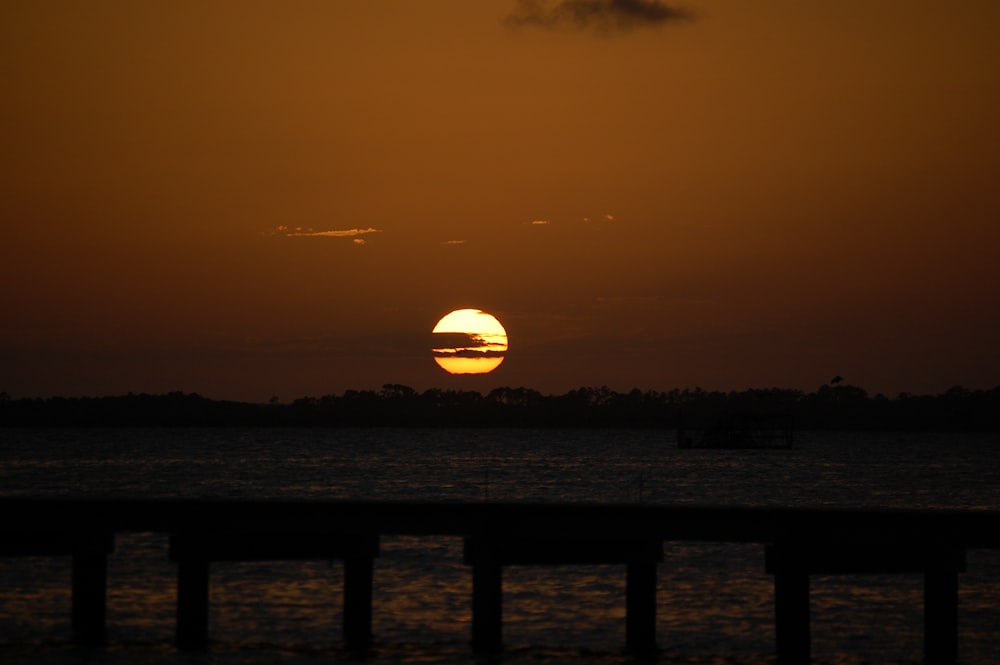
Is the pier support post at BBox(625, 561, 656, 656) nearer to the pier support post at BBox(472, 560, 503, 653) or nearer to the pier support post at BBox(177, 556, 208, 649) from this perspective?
the pier support post at BBox(472, 560, 503, 653)

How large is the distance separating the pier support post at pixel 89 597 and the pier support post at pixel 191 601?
1746 mm

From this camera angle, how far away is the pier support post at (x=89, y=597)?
25.6 meters

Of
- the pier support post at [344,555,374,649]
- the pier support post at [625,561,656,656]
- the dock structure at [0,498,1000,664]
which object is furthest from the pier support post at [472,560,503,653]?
the pier support post at [625,561,656,656]

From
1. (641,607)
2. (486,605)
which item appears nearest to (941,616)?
(641,607)

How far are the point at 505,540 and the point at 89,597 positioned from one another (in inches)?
312

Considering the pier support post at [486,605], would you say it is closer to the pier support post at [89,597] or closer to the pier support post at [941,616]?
the pier support post at [89,597]

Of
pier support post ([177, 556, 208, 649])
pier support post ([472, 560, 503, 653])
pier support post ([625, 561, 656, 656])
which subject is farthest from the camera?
→ pier support post ([625, 561, 656, 656])

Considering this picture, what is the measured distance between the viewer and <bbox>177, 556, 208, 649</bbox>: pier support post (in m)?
24.9

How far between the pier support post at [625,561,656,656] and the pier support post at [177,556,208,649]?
7.62 metres

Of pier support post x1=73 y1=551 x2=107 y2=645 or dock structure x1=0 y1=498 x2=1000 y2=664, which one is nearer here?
dock structure x1=0 y1=498 x2=1000 y2=664

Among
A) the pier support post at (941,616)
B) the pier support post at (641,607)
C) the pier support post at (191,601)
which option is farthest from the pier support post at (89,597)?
the pier support post at (941,616)

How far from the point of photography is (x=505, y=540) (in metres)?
24.5

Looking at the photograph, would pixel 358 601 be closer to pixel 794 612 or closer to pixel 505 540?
pixel 505 540

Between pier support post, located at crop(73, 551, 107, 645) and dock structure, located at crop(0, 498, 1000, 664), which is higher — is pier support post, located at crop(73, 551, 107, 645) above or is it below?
below
